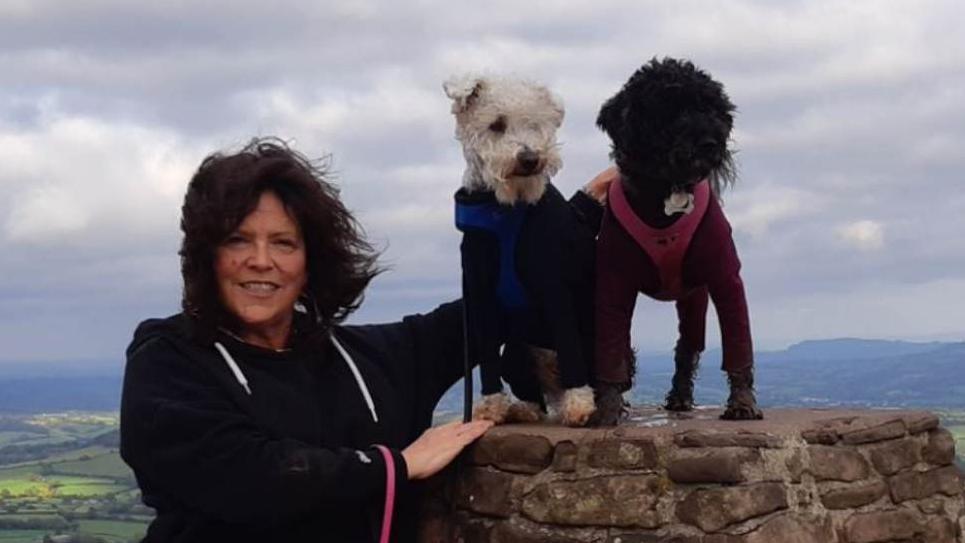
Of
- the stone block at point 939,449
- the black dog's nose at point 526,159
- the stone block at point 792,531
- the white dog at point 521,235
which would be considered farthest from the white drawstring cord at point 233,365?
the stone block at point 939,449

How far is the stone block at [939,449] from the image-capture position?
4.57 meters

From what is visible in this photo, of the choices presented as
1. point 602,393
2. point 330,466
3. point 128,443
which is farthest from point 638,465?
point 128,443

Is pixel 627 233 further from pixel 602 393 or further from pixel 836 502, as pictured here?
pixel 836 502

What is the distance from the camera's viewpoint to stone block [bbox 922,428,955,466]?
4.57 metres

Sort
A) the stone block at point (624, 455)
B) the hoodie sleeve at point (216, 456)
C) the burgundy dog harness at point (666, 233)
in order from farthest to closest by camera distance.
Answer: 1. the burgundy dog harness at point (666, 233)
2. the stone block at point (624, 455)
3. the hoodie sleeve at point (216, 456)

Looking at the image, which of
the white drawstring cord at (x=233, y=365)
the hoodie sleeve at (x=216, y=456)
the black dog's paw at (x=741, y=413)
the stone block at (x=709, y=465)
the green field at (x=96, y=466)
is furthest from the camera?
the green field at (x=96, y=466)

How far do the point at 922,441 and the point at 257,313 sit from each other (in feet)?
9.05

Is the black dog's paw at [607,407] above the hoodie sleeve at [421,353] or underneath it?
underneath

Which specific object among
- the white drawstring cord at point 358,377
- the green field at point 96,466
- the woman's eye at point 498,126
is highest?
the woman's eye at point 498,126

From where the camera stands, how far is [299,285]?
13.0 ft

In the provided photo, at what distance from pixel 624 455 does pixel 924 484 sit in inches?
51.9

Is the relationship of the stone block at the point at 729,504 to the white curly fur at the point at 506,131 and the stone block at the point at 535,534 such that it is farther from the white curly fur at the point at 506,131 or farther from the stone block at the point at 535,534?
the white curly fur at the point at 506,131

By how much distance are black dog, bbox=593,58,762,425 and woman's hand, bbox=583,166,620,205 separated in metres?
0.35

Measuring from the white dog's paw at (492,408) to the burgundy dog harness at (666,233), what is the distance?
855 millimetres
